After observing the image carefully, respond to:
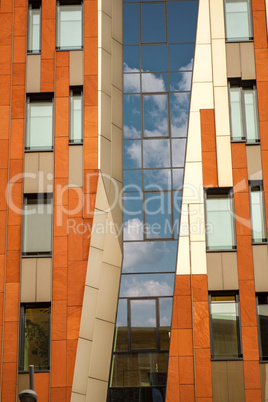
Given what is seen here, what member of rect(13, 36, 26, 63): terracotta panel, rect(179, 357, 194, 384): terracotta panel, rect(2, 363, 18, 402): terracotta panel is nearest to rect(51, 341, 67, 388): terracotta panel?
rect(2, 363, 18, 402): terracotta panel

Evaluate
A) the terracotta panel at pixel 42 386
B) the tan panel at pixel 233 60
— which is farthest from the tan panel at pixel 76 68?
the terracotta panel at pixel 42 386

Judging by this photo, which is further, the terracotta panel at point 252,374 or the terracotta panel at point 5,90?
the terracotta panel at point 5,90

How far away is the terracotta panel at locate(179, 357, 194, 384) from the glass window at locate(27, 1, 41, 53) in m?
13.7

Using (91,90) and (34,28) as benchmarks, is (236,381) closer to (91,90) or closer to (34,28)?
(91,90)

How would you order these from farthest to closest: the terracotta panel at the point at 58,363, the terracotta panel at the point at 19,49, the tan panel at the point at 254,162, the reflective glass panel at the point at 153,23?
the reflective glass panel at the point at 153,23
the terracotta panel at the point at 19,49
the tan panel at the point at 254,162
the terracotta panel at the point at 58,363

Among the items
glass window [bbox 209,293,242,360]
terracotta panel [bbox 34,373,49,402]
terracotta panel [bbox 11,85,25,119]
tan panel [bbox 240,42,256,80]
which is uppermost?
tan panel [bbox 240,42,256,80]

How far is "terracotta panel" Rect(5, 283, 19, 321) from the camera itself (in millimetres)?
22578

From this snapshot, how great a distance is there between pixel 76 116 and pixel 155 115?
3.22m

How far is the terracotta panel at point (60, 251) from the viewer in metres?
23.1

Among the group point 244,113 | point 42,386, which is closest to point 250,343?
point 42,386

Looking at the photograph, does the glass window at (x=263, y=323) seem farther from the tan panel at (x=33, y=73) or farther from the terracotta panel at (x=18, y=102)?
the tan panel at (x=33, y=73)

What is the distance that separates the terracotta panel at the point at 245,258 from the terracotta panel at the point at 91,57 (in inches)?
351

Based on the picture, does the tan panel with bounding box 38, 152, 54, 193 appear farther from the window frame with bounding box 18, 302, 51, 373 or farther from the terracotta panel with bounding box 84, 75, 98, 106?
the window frame with bounding box 18, 302, 51, 373

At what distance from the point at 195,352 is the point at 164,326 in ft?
4.98
